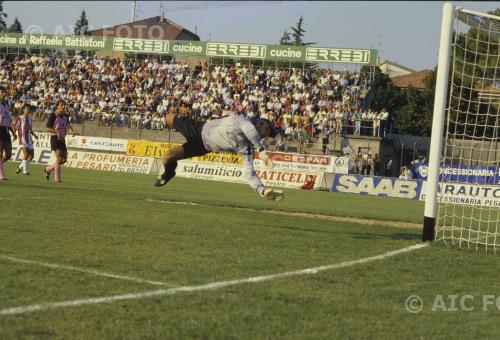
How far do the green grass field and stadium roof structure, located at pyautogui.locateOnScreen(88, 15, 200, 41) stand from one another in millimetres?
62008

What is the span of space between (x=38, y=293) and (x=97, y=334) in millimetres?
1251

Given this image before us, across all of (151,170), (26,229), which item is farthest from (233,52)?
(26,229)

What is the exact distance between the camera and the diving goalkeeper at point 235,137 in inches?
502

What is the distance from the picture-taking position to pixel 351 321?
625cm

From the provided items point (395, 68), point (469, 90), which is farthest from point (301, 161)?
point (395, 68)

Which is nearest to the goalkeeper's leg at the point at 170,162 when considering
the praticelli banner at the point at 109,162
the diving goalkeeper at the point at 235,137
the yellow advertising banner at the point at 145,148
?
the diving goalkeeper at the point at 235,137

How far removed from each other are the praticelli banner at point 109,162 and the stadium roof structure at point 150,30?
32.3m

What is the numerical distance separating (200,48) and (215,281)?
146 feet

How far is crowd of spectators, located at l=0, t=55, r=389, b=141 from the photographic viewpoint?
43906mm

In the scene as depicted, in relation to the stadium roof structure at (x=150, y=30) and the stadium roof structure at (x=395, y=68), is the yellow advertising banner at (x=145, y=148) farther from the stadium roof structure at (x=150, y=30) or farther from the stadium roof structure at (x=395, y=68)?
the stadium roof structure at (x=395, y=68)

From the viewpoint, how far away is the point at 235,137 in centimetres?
1307

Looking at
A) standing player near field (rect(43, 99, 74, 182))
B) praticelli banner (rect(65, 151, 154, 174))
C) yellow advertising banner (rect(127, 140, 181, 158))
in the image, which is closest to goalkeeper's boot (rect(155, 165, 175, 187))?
standing player near field (rect(43, 99, 74, 182))

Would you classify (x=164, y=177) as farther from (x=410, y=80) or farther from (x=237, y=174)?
(x=410, y=80)

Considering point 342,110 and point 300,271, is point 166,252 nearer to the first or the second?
point 300,271
